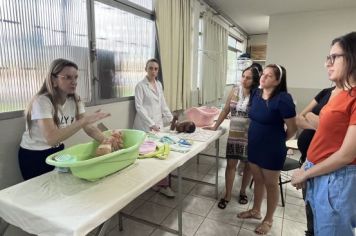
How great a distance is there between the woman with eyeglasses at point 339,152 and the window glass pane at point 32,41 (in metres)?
1.92

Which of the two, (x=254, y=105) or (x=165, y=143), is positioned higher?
(x=254, y=105)

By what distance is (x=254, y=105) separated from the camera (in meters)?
1.90

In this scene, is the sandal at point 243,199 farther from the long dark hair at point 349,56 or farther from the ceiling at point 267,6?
the ceiling at point 267,6

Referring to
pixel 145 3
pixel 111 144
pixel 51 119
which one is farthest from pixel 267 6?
pixel 51 119

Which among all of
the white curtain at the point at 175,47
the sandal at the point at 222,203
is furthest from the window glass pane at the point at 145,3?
the sandal at the point at 222,203

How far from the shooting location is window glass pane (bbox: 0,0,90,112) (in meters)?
1.57

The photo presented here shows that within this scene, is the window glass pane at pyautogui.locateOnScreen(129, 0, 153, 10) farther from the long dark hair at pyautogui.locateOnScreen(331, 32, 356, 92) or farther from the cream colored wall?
the long dark hair at pyautogui.locateOnScreen(331, 32, 356, 92)

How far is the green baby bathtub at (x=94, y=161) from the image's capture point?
113cm

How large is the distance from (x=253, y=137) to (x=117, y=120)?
4.77ft

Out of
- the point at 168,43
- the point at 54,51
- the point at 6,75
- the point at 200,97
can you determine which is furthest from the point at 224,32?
the point at 6,75

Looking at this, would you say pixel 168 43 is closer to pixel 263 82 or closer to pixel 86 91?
pixel 86 91

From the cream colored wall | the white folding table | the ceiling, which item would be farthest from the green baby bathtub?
the ceiling

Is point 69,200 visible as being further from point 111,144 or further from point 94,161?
point 111,144

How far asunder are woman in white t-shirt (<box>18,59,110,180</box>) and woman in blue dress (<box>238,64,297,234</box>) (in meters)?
1.17
